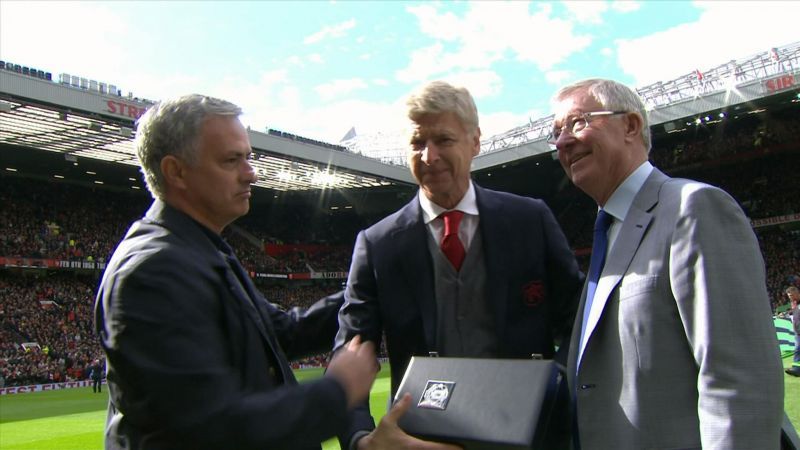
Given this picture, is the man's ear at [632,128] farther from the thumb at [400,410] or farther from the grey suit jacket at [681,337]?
the thumb at [400,410]

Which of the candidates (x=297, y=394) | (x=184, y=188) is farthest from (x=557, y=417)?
(x=184, y=188)

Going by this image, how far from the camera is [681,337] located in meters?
2.13

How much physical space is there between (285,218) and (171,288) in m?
48.6

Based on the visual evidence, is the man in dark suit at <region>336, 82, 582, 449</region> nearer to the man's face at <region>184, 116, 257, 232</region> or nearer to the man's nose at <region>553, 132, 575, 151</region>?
the man's nose at <region>553, 132, 575, 151</region>

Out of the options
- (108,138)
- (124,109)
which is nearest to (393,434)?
(124,109)

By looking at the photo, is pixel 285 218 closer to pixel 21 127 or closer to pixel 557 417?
pixel 21 127

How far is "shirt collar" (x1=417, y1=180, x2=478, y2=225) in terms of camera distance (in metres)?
2.75

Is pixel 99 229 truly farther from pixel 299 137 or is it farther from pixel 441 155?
pixel 441 155

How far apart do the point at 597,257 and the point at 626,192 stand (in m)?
0.29

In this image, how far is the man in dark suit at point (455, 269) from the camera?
2.60 metres

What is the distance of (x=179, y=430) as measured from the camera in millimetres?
1840

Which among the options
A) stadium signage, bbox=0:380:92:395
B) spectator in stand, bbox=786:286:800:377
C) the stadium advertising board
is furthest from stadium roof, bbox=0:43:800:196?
spectator in stand, bbox=786:286:800:377

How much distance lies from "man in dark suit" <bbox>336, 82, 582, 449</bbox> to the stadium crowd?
2852cm

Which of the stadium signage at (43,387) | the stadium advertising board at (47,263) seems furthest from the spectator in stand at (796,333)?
the stadium advertising board at (47,263)
